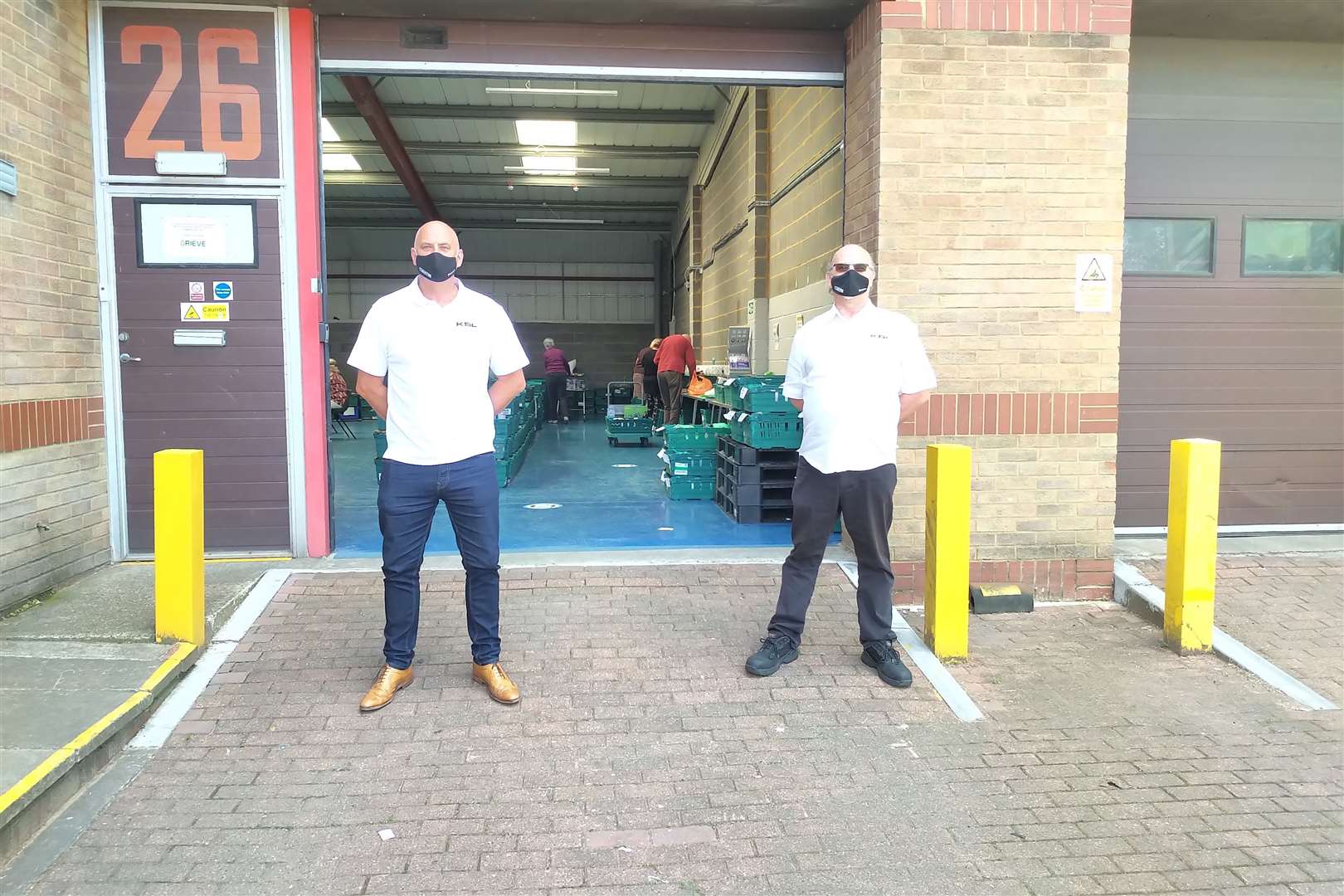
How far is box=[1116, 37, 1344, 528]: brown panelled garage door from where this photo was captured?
663cm

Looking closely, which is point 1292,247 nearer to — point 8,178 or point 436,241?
point 436,241

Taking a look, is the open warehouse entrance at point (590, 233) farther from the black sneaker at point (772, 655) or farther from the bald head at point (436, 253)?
the bald head at point (436, 253)

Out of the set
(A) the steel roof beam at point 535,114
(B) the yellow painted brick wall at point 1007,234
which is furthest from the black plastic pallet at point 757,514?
(A) the steel roof beam at point 535,114

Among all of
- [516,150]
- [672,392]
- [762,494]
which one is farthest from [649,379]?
[762,494]

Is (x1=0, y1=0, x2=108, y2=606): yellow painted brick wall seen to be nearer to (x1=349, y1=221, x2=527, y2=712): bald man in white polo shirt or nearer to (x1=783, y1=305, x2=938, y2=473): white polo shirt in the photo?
(x1=349, y1=221, x2=527, y2=712): bald man in white polo shirt

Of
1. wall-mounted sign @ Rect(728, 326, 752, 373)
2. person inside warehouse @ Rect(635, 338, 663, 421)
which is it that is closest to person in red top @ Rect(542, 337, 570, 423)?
person inside warehouse @ Rect(635, 338, 663, 421)

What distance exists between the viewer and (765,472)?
7.75m

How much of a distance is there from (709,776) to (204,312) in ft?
14.2

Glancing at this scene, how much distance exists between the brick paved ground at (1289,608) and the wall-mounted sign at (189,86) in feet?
20.9

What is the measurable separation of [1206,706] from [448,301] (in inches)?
155

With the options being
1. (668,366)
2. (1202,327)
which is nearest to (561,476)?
(668,366)

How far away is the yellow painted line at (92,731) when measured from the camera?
3061 millimetres

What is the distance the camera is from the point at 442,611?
17.0 feet

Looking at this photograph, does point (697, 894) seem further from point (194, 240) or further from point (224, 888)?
point (194, 240)
